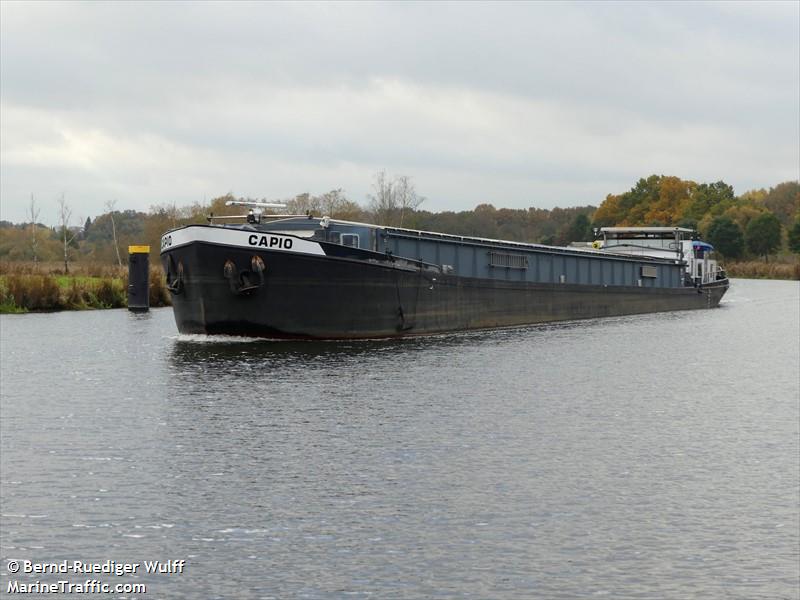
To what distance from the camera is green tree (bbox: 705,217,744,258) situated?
146 meters

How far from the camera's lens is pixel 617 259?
5366 cm

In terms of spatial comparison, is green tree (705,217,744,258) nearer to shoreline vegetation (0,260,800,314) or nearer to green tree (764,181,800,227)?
green tree (764,181,800,227)

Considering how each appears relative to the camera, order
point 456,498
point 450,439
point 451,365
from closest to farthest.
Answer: point 456,498 → point 450,439 → point 451,365

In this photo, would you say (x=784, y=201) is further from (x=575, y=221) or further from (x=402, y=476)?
(x=402, y=476)

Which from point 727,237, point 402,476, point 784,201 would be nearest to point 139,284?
point 402,476

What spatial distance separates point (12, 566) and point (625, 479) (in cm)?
846

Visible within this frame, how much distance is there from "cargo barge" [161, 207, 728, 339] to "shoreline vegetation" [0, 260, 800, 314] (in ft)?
42.2

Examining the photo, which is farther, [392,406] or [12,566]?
[392,406]

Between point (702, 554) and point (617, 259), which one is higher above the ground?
point (617, 259)

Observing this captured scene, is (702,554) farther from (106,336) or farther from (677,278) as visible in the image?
(677,278)

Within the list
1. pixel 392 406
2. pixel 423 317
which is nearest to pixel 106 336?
pixel 423 317

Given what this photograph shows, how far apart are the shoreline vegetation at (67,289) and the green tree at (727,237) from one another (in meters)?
108

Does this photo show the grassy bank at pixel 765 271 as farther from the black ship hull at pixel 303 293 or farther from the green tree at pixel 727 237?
the black ship hull at pixel 303 293

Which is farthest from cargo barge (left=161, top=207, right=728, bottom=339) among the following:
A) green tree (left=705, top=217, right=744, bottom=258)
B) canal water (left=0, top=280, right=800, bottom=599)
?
green tree (left=705, top=217, right=744, bottom=258)
